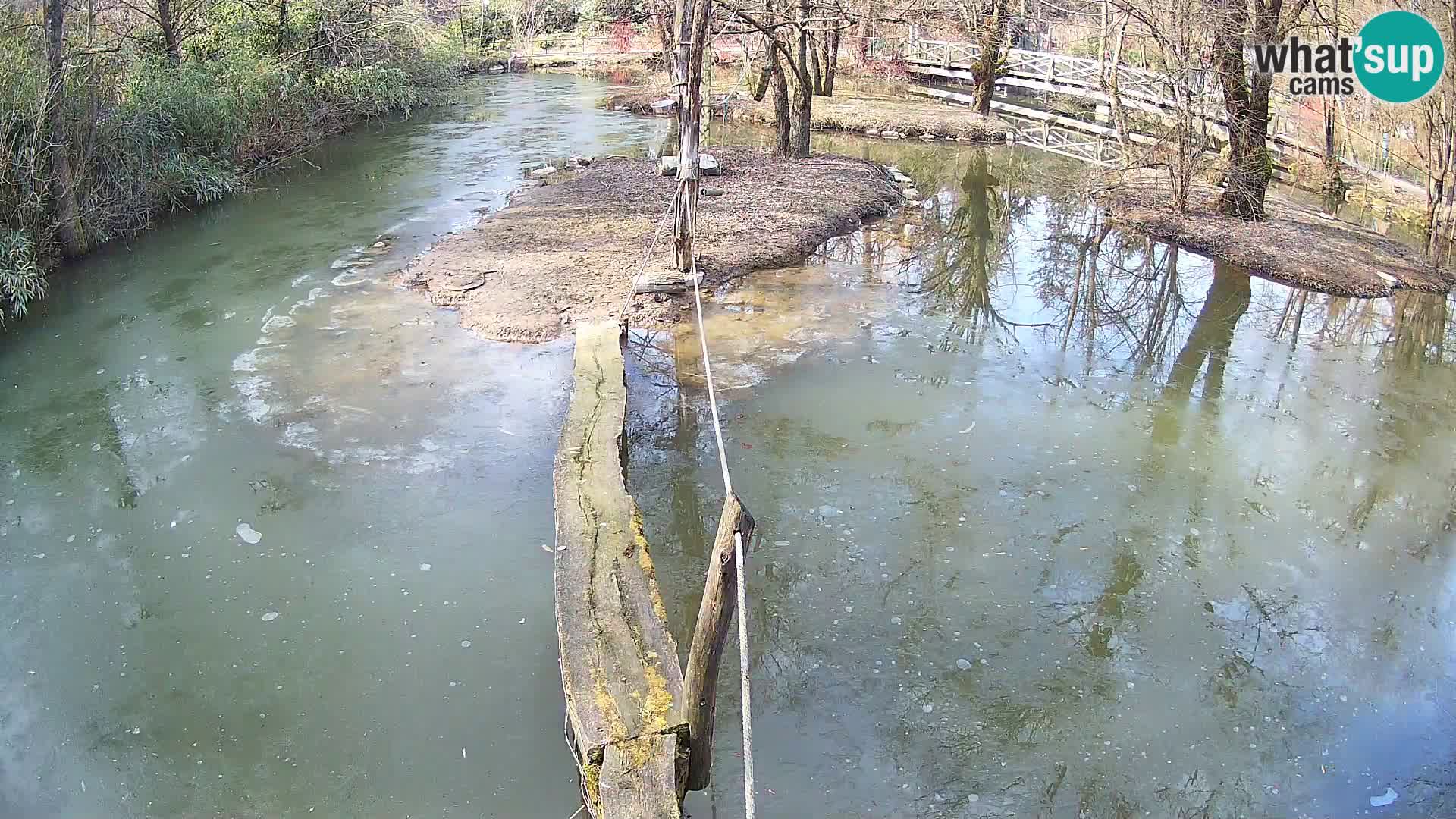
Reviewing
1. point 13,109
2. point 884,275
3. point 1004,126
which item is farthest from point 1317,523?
point 1004,126

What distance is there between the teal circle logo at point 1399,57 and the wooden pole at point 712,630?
9.44 m

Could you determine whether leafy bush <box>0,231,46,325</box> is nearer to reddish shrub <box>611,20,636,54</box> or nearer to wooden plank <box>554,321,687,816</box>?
wooden plank <box>554,321,687,816</box>

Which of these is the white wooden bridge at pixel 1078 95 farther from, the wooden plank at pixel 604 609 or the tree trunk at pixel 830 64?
the wooden plank at pixel 604 609

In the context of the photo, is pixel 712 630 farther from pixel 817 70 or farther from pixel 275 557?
Answer: pixel 817 70

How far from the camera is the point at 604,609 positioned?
366 cm

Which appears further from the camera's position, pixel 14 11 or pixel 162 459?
pixel 14 11

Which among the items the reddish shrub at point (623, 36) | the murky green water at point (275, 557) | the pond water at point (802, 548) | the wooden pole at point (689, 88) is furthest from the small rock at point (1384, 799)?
the reddish shrub at point (623, 36)

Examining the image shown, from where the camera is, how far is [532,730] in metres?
3.76

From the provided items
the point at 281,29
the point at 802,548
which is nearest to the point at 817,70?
the point at 281,29

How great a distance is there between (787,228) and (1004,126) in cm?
818

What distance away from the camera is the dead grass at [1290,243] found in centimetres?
875

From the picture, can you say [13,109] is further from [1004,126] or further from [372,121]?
[1004,126]

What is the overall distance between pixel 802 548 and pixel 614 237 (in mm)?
5634

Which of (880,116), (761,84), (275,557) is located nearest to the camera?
(275,557)
